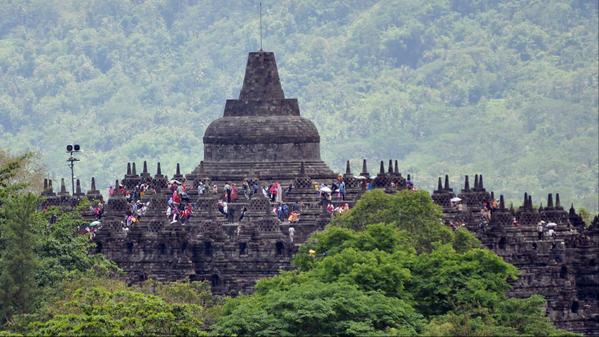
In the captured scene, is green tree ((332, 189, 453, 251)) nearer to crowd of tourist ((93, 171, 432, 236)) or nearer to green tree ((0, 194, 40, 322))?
crowd of tourist ((93, 171, 432, 236))

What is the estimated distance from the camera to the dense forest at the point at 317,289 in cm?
9244

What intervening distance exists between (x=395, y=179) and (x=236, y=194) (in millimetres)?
6992

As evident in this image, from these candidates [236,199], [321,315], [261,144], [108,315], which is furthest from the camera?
[261,144]

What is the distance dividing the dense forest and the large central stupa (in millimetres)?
17609

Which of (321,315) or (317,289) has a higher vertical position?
(317,289)

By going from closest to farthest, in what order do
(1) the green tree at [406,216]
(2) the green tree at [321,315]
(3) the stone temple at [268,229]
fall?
1. (2) the green tree at [321,315]
2. (1) the green tree at [406,216]
3. (3) the stone temple at [268,229]

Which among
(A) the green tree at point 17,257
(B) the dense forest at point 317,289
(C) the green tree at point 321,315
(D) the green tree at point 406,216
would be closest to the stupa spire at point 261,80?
(B) the dense forest at point 317,289

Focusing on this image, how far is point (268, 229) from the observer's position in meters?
120

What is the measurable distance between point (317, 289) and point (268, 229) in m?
22.7

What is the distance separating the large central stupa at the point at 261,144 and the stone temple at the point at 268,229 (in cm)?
4

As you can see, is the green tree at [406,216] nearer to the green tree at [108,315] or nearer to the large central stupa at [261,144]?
the green tree at [108,315]

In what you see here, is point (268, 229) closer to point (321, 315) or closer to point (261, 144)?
point (261, 144)

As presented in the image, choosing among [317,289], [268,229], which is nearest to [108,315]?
[317,289]

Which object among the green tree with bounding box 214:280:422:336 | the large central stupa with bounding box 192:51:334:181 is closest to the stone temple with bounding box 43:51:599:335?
the large central stupa with bounding box 192:51:334:181
